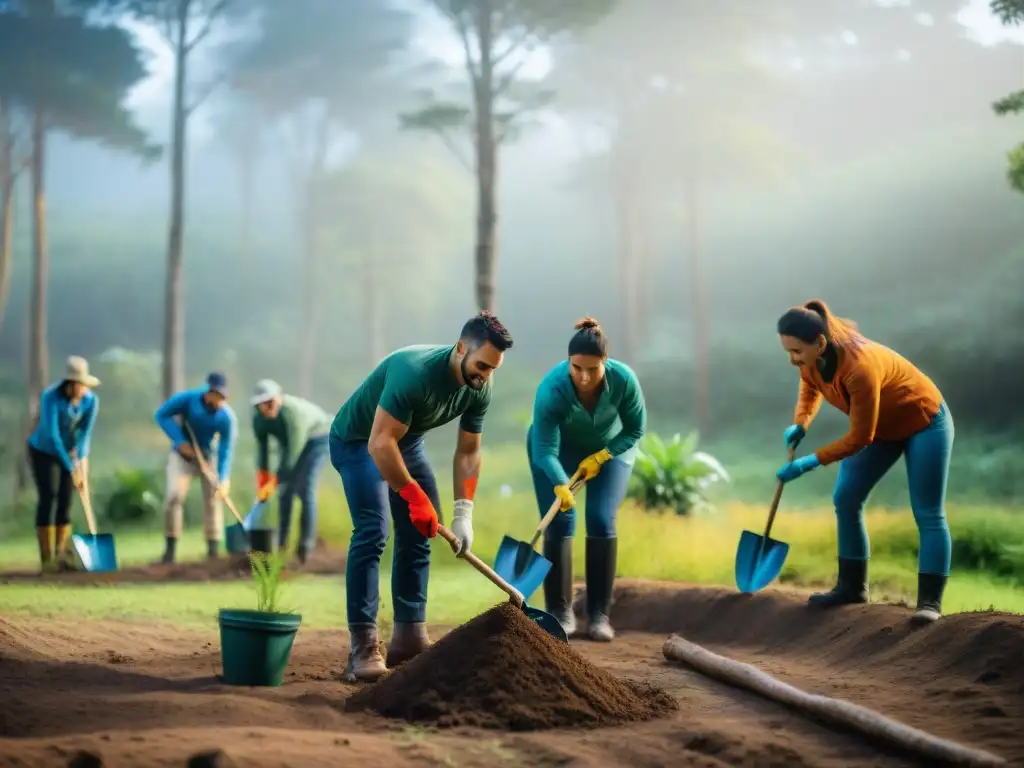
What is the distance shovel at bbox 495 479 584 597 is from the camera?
4.85 metres

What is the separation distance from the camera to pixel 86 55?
57.4 feet

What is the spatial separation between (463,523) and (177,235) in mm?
11354

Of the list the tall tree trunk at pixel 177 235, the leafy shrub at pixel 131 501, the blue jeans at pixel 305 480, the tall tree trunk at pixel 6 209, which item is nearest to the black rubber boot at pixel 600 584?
the blue jeans at pixel 305 480

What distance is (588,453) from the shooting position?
212 inches

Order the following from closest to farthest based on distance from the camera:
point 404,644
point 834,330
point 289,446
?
point 404,644 < point 834,330 < point 289,446

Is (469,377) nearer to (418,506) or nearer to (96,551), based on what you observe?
(418,506)

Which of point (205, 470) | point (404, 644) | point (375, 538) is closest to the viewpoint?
point (375, 538)

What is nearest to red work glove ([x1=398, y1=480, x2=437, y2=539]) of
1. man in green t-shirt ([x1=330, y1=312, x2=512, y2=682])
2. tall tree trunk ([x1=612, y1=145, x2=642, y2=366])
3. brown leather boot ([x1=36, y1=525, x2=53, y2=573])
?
man in green t-shirt ([x1=330, y1=312, x2=512, y2=682])

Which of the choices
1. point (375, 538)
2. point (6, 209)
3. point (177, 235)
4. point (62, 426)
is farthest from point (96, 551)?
point (6, 209)

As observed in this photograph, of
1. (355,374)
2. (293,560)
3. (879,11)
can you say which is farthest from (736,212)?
(293,560)

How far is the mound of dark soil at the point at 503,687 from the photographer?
3.39 meters

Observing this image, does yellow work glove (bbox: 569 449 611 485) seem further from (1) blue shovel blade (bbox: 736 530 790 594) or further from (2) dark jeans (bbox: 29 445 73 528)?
(2) dark jeans (bbox: 29 445 73 528)

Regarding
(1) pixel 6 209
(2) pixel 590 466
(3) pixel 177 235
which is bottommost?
(2) pixel 590 466

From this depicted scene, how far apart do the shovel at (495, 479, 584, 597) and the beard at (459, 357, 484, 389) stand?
1.13 meters
